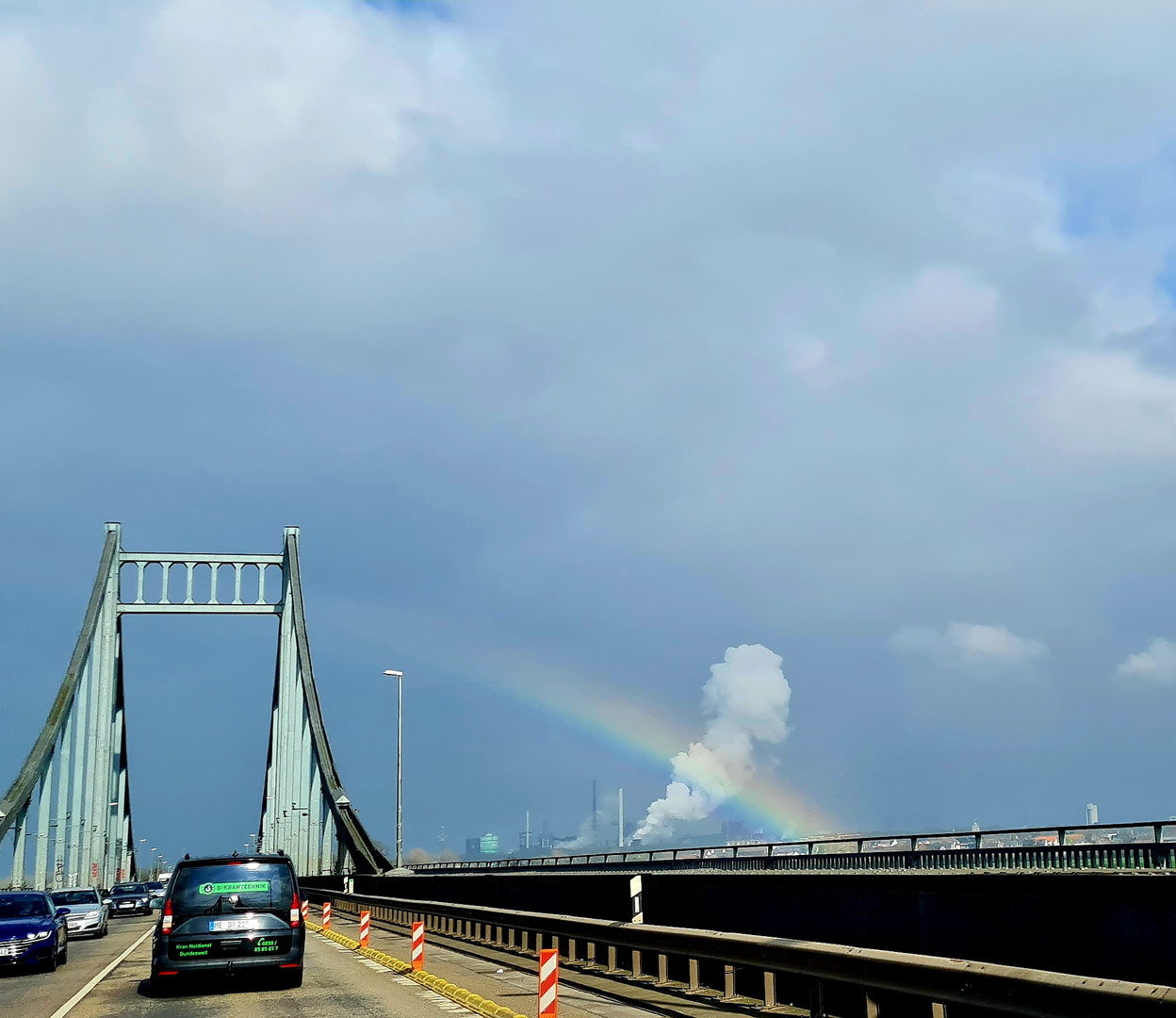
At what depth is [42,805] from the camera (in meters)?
64.9

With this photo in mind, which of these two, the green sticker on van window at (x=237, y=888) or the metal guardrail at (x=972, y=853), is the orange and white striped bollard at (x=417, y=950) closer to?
the green sticker on van window at (x=237, y=888)

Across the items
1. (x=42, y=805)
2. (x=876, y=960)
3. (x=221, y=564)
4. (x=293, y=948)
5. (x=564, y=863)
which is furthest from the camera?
(x=221, y=564)

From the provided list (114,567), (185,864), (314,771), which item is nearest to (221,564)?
(114,567)

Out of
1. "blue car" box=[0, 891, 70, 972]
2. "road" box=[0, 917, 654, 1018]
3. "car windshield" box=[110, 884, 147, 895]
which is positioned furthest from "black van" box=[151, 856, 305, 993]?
"car windshield" box=[110, 884, 147, 895]

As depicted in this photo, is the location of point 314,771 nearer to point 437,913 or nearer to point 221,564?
point 221,564

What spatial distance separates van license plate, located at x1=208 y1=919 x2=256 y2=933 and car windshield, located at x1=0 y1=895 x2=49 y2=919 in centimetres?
854

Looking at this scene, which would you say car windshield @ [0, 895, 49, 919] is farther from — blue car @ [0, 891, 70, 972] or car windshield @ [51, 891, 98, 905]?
car windshield @ [51, 891, 98, 905]

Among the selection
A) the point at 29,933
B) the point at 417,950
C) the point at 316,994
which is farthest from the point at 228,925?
the point at 29,933

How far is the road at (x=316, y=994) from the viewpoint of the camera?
46.6ft

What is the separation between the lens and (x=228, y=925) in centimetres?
1736

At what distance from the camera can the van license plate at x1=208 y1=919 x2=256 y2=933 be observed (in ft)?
56.6

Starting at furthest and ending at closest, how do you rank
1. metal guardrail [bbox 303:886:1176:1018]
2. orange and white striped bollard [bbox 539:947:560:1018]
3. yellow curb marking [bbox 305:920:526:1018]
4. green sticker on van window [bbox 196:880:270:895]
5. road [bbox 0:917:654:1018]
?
green sticker on van window [bbox 196:880:270:895] → road [bbox 0:917:654:1018] → yellow curb marking [bbox 305:920:526:1018] → orange and white striped bollard [bbox 539:947:560:1018] → metal guardrail [bbox 303:886:1176:1018]

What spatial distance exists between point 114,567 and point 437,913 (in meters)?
56.2

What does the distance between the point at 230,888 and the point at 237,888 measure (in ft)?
0.31
